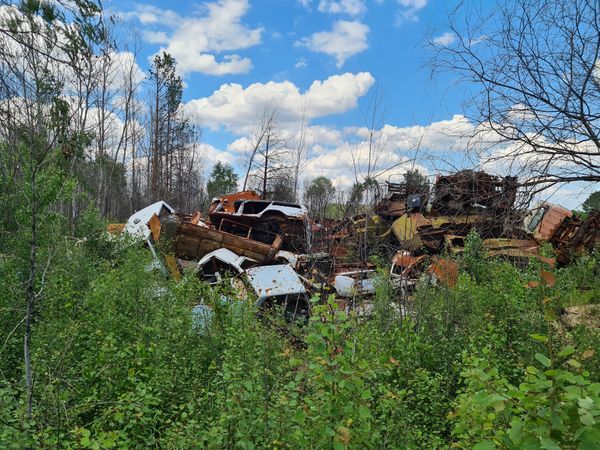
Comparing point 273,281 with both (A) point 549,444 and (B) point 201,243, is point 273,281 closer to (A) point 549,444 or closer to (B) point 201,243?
(B) point 201,243

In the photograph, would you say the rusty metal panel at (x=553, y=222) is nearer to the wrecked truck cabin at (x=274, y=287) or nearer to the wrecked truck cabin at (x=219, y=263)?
the wrecked truck cabin at (x=274, y=287)

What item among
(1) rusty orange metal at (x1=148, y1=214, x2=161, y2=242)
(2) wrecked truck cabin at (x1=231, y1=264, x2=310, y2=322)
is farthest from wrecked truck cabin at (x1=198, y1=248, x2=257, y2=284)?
(1) rusty orange metal at (x1=148, y1=214, x2=161, y2=242)

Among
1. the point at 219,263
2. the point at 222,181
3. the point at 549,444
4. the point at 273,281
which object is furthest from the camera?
the point at 222,181

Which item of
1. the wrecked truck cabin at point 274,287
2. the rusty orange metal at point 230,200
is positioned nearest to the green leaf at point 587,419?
the wrecked truck cabin at point 274,287

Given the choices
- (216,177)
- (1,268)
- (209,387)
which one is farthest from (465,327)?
(216,177)

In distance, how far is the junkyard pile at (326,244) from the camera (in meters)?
6.54

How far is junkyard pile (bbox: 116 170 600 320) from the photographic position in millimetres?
6535

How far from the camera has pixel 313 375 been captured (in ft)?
6.66

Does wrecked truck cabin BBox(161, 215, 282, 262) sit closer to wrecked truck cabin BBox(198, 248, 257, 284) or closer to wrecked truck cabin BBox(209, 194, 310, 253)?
wrecked truck cabin BBox(198, 248, 257, 284)

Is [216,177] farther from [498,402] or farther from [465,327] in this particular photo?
[498,402]

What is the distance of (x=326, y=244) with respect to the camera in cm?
830

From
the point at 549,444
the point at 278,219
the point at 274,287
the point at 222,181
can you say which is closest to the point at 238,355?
the point at 549,444

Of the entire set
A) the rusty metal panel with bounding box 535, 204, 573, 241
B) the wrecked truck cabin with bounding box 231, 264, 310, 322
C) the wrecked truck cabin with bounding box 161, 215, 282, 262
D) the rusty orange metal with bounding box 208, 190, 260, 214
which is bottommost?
the wrecked truck cabin with bounding box 231, 264, 310, 322

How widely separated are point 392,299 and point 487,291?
1308mm
